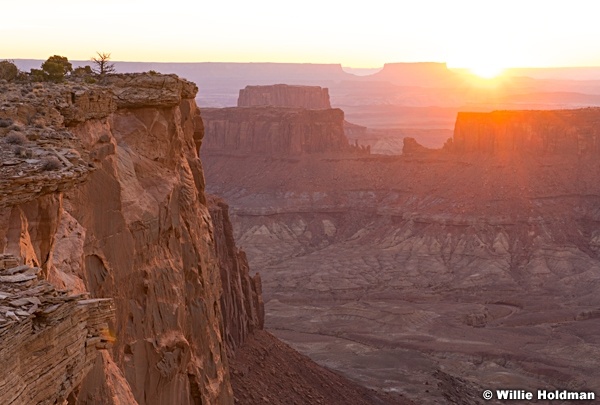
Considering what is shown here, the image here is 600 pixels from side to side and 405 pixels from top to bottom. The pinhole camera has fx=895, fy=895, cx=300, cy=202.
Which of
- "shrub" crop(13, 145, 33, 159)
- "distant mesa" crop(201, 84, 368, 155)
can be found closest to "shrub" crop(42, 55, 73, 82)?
"shrub" crop(13, 145, 33, 159)

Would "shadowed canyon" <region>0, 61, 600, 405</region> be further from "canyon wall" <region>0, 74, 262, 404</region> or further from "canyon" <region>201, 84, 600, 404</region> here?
"canyon" <region>201, 84, 600, 404</region>

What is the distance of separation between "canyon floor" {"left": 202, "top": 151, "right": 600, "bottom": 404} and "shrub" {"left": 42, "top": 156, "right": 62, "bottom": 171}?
46.2m

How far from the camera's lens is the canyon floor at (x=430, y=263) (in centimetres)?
7012

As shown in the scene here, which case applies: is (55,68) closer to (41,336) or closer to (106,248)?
(106,248)

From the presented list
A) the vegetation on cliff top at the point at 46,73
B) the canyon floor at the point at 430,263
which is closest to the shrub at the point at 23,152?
the vegetation on cliff top at the point at 46,73

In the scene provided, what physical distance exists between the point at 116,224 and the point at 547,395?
1895 inches

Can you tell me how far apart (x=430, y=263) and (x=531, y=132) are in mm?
29928

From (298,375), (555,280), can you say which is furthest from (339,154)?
(298,375)

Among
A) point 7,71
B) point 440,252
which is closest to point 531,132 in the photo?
point 440,252

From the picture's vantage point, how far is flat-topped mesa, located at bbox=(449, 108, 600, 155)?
124000 millimetres

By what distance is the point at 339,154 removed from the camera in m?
140

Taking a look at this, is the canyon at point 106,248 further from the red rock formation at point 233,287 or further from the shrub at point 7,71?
the red rock formation at point 233,287

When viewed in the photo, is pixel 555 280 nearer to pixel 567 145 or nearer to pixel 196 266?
pixel 567 145

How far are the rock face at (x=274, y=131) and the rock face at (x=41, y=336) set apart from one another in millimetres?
129529
